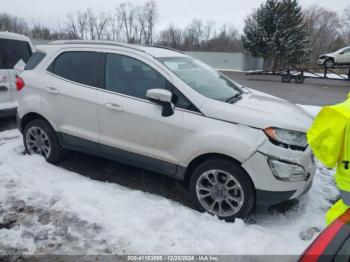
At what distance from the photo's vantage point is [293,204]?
3.69 m

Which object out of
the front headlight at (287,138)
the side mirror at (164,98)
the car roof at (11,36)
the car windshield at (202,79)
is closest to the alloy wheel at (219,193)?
the front headlight at (287,138)

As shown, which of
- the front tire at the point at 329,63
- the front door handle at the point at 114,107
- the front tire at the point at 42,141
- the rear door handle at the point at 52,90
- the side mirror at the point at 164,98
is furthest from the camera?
the front tire at the point at 329,63

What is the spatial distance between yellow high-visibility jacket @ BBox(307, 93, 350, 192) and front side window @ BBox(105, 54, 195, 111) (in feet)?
6.60

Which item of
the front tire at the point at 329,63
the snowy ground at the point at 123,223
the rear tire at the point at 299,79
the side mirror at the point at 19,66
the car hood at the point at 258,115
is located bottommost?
the snowy ground at the point at 123,223

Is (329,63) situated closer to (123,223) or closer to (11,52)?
(11,52)

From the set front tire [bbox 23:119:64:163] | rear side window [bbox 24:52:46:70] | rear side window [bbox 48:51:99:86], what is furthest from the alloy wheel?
rear side window [bbox 24:52:46:70]

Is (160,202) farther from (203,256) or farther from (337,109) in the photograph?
(337,109)

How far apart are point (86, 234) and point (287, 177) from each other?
2.13m

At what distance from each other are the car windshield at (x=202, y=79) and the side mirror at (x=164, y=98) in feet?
→ 1.22

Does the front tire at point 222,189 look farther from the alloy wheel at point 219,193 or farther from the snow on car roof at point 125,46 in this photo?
the snow on car roof at point 125,46

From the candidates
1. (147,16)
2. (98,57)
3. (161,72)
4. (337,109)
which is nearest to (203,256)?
(337,109)

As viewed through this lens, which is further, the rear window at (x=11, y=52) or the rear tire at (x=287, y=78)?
the rear tire at (x=287, y=78)

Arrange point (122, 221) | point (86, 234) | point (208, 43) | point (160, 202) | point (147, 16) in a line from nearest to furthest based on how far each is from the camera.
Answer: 1. point (86, 234)
2. point (122, 221)
3. point (160, 202)
4. point (208, 43)
5. point (147, 16)

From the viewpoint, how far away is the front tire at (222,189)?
3.13 metres
